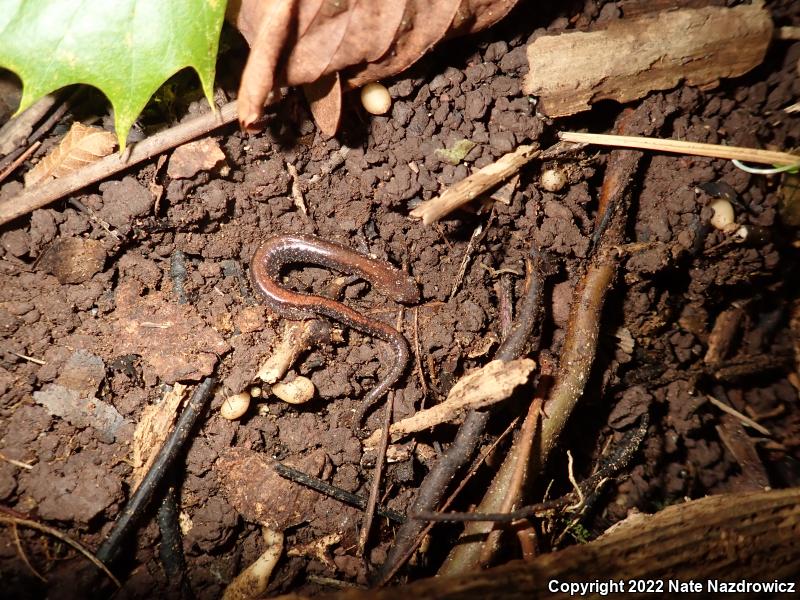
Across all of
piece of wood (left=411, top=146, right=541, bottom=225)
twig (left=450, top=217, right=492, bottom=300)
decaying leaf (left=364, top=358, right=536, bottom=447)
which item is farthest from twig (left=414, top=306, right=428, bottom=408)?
piece of wood (left=411, top=146, right=541, bottom=225)

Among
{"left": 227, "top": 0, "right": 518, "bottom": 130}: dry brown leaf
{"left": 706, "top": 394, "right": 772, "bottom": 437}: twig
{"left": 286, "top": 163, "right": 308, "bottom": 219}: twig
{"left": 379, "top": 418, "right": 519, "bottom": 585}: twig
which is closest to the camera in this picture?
{"left": 227, "top": 0, "right": 518, "bottom": 130}: dry brown leaf

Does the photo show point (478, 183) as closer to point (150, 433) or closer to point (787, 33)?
point (787, 33)

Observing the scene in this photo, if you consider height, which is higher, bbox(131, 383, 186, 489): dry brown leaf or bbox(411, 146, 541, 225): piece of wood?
bbox(411, 146, 541, 225): piece of wood

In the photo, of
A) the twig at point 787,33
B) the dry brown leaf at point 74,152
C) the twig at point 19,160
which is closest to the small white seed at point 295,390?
the dry brown leaf at point 74,152

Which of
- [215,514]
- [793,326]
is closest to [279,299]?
[215,514]

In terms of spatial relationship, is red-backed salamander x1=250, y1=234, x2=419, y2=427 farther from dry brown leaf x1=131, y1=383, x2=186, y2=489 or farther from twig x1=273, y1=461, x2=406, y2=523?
dry brown leaf x1=131, y1=383, x2=186, y2=489

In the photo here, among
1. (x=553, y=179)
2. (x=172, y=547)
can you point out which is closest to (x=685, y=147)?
A: (x=553, y=179)
